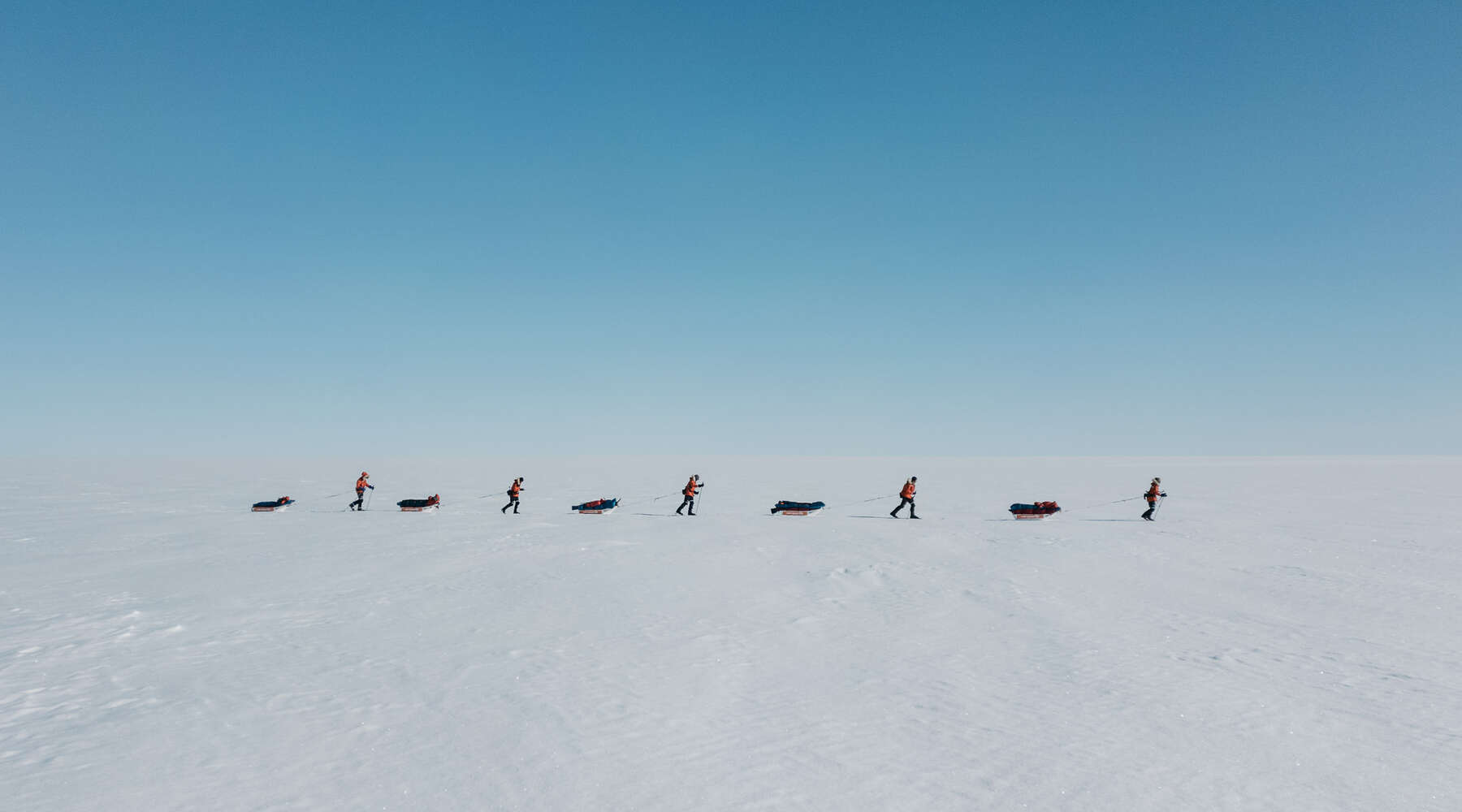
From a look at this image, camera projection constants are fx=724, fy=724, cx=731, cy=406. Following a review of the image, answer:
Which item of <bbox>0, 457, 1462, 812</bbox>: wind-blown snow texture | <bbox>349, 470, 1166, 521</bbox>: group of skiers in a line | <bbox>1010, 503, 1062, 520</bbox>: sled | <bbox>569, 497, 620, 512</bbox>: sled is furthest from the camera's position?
<bbox>569, 497, 620, 512</bbox>: sled

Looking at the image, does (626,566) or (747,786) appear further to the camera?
(626,566)

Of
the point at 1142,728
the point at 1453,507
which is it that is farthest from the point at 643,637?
the point at 1453,507

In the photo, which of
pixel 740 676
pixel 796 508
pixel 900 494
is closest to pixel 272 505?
pixel 796 508

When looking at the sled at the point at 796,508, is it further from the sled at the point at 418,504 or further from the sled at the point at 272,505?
the sled at the point at 272,505

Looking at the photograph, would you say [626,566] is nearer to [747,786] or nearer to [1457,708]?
[747,786]

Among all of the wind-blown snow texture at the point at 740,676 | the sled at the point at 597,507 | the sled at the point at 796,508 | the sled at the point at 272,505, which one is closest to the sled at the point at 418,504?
the sled at the point at 272,505

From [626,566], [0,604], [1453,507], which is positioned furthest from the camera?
[1453,507]

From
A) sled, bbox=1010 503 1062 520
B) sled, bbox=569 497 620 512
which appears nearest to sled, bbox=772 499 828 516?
sled, bbox=569 497 620 512

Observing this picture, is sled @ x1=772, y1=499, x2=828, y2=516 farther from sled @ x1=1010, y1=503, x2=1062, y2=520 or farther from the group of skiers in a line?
sled @ x1=1010, y1=503, x2=1062, y2=520
